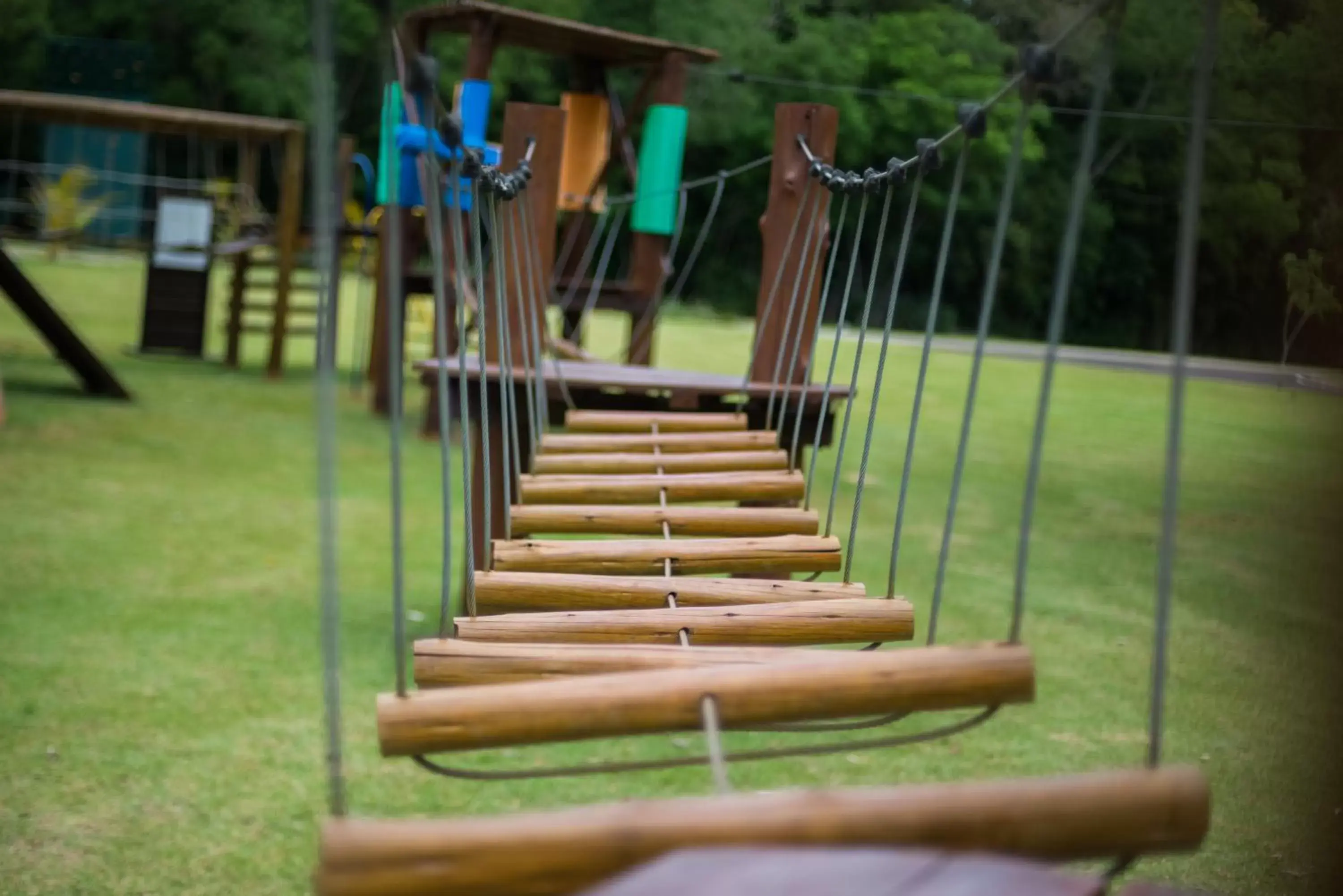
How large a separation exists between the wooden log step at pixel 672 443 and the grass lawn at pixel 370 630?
0.56 m

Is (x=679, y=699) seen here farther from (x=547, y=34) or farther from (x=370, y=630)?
(x=547, y=34)

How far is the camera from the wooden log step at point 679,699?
1.04 m

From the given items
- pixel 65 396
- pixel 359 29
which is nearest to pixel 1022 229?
pixel 65 396

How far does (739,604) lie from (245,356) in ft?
25.5

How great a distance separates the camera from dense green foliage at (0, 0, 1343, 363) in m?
3.04

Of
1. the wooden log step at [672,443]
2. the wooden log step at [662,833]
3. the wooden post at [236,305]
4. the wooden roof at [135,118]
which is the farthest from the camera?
the wooden post at [236,305]

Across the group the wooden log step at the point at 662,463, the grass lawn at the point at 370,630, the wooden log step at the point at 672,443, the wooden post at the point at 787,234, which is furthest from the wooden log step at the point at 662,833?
the wooden post at the point at 787,234

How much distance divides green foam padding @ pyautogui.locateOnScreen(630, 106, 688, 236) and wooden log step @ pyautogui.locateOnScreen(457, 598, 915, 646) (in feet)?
13.9

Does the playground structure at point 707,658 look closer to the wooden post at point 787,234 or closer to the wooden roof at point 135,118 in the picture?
the wooden post at point 787,234

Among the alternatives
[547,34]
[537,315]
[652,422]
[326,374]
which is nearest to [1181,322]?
[326,374]

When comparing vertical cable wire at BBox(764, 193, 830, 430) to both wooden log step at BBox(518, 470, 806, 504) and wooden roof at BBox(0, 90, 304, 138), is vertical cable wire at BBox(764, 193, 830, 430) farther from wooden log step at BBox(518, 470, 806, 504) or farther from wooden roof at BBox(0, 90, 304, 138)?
wooden roof at BBox(0, 90, 304, 138)

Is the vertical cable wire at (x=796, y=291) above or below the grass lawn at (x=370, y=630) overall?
above

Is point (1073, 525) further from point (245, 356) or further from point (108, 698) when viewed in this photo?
point (245, 356)

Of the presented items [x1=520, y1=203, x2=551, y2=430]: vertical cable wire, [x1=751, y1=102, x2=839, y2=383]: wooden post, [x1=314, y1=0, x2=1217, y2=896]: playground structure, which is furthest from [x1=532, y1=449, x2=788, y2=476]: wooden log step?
[x1=751, y1=102, x2=839, y2=383]: wooden post
